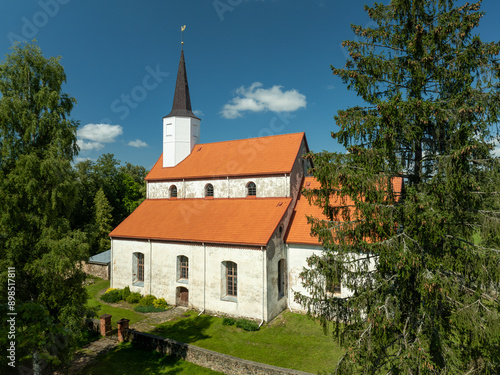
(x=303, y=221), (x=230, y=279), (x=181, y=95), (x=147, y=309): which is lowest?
(x=147, y=309)

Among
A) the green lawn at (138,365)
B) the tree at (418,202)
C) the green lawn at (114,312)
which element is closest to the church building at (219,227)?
the green lawn at (114,312)

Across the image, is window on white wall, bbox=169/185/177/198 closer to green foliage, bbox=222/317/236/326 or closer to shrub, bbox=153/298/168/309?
shrub, bbox=153/298/168/309

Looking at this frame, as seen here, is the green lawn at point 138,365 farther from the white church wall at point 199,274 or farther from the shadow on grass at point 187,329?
the white church wall at point 199,274

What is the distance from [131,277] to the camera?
71.2ft

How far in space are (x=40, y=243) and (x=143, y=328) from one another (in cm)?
896

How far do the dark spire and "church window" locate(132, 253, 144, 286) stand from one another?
12.1m

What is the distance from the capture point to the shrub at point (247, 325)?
52.0 feet

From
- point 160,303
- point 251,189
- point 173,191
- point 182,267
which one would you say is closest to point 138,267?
point 160,303

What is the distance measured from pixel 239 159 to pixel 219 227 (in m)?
6.06

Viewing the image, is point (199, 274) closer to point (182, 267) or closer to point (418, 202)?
point (182, 267)

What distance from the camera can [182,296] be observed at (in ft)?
65.1

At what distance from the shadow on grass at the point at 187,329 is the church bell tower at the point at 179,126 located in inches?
523

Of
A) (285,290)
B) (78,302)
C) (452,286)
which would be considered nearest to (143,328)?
(78,302)

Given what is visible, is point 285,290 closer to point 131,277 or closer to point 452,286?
point 131,277
